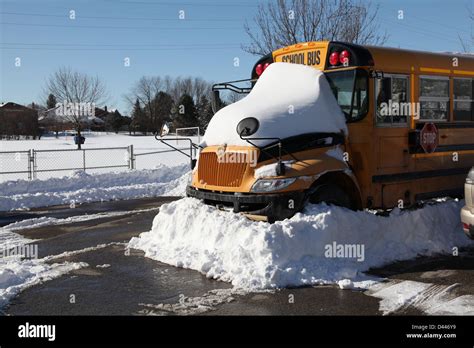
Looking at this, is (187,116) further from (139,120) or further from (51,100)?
(51,100)

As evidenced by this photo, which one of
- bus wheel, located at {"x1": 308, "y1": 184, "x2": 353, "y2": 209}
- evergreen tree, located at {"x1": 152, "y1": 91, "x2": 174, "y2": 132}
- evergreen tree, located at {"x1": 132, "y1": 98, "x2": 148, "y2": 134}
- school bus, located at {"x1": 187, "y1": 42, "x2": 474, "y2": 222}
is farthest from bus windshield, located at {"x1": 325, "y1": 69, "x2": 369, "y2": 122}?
evergreen tree, located at {"x1": 132, "y1": 98, "x2": 148, "y2": 134}

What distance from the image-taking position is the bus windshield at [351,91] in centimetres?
768

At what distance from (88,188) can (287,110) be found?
488 inches

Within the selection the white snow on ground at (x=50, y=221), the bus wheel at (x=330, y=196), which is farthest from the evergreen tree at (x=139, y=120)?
the bus wheel at (x=330, y=196)

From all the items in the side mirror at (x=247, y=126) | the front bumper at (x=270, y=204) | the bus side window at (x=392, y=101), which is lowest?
the front bumper at (x=270, y=204)

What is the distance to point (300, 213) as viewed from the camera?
6.92 metres

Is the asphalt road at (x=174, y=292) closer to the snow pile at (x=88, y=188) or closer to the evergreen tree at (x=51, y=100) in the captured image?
the snow pile at (x=88, y=188)

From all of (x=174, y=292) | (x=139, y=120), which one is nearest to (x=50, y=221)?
(x=174, y=292)

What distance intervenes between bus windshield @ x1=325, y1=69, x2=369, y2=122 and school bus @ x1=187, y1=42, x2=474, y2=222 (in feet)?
0.05

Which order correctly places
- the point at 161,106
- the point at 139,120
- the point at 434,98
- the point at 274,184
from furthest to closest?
1. the point at 139,120
2. the point at 161,106
3. the point at 434,98
4. the point at 274,184

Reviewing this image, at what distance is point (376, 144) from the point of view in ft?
25.9

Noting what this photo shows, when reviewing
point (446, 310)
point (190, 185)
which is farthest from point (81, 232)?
point (446, 310)

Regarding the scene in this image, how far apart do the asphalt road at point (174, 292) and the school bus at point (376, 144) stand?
1.29 metres

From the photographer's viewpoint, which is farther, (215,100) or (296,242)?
(215,100)
